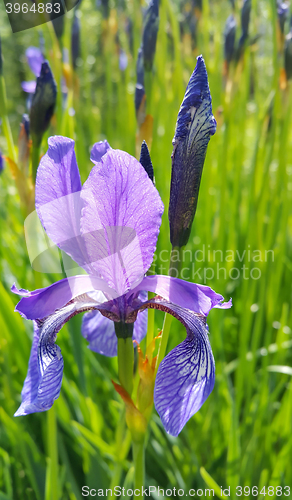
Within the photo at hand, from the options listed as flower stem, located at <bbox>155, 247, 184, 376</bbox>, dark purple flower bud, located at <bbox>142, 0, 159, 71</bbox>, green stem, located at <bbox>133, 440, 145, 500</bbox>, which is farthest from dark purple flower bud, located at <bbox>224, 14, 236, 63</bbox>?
green stem, located at <bbox>133, 440, 145, 500</bbox>

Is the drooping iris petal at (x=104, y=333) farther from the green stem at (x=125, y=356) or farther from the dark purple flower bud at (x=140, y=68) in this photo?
the dark purple flower bud at (x=140, y=68)

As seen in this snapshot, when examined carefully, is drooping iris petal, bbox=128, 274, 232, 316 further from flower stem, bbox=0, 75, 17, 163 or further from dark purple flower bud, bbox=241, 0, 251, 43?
dark purple flower bud, bbox=241, 0, 251, 43

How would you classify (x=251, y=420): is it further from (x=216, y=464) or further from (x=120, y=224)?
(x=120, y=224)

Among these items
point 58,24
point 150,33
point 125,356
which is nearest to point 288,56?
point 150,33

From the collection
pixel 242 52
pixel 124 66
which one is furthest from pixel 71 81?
pixel 124 66

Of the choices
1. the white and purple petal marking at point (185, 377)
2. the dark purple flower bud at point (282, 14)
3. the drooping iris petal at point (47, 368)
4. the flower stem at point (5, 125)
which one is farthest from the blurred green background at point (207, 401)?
the white and purple petal marking at point (185, 377)

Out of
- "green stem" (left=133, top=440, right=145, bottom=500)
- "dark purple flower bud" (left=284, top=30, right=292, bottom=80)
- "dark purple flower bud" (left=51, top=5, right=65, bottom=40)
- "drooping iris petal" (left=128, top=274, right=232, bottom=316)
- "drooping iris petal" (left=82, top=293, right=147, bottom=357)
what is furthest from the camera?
"dark purple flower bud" (left=284, top=30, right=292, bottom=80)

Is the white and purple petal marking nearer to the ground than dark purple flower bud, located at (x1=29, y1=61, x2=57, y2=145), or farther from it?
nearer to the ground

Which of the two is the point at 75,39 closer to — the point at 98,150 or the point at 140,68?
the point at 140,68

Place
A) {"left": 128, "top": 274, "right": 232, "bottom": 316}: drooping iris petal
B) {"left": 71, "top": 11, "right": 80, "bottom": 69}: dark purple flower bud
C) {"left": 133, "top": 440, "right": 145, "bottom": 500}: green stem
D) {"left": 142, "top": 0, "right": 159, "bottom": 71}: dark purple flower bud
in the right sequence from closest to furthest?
{"left": 128, "top": 274, "right": 232, "bottom": 316}: drooping iris petal < {"left": 133, "top": 440, "right": 145, "bottom": 500}: green stem < {"left": 142, "top": 0, "right": 159, "bottom": 71}: dark purple flower bud < {"left": 71, "top": 11, "right": 80, "bottom": 69}: dark purple flower bud
